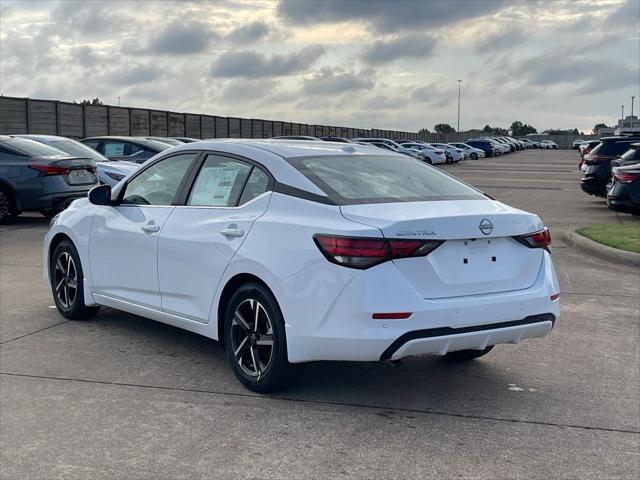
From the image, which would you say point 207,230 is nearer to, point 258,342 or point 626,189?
point 258,342

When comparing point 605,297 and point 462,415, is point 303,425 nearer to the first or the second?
point 462,415

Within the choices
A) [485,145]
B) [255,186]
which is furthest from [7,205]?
[485,145]

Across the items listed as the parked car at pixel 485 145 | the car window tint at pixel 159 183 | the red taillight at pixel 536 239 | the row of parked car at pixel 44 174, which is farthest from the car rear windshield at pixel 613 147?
the parked car at pixel 485 145

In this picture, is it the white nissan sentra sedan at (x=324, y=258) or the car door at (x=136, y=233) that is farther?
the car door at (x=136, y=233)

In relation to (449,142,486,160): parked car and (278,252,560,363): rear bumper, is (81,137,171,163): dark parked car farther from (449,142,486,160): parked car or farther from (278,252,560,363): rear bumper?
(449,142,486,160): parked car

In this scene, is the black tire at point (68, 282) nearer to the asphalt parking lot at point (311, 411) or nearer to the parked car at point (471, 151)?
the asphalt parking lot at point (311, 411)

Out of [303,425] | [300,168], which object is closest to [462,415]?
[303,425]

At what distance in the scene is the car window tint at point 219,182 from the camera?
5.57 m

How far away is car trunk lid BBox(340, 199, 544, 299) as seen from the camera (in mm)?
4641

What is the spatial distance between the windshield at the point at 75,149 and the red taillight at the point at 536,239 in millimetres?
12963

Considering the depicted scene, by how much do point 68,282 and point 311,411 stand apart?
3283mm

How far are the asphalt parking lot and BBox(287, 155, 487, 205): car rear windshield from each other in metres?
1.27

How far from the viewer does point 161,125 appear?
41625 mm

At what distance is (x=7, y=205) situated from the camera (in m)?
15.2
